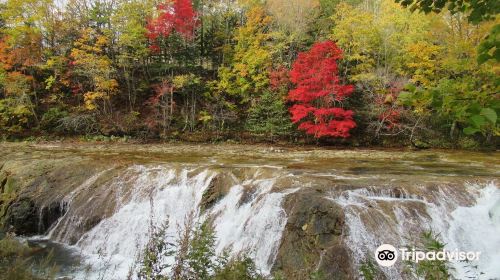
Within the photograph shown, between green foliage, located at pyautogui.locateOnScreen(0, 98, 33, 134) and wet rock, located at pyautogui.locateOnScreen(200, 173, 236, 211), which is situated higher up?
green foliage, located at pyautogui.locateOnScreen(0, 98, 33, 134)

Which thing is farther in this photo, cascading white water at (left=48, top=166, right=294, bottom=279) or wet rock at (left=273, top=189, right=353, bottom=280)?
cascading white water at (left=48, top=166, right=294, bottom=279)

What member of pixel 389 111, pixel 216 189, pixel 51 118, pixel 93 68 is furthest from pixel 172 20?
pixel 216 189

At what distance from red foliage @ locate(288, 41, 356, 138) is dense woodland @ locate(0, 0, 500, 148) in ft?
0.24

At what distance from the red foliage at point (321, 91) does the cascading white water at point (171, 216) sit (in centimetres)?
1075

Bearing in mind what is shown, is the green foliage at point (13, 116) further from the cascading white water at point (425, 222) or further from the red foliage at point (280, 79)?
the cascading white water at point (425, 222)

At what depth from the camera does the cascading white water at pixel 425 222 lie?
6867 mm

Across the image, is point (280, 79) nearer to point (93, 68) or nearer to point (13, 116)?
point (93, 68)

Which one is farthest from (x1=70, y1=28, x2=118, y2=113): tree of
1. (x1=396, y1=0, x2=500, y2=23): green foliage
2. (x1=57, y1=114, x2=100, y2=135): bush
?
(x1=396, y1=0, x2=500, y2=23): green foliage

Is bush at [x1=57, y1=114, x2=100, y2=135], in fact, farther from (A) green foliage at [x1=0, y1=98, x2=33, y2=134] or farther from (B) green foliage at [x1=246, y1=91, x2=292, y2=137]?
(B) green foliage at [x1=246, y1=91, x2=292, y2=137]

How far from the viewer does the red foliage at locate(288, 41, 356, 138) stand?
64.2 feet

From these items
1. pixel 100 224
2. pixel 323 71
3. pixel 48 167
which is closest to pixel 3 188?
pixel 48 167

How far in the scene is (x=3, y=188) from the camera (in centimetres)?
1160

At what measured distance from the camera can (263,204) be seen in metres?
8.34

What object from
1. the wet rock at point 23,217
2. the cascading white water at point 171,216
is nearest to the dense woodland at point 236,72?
the cascading white water at point 171,216
